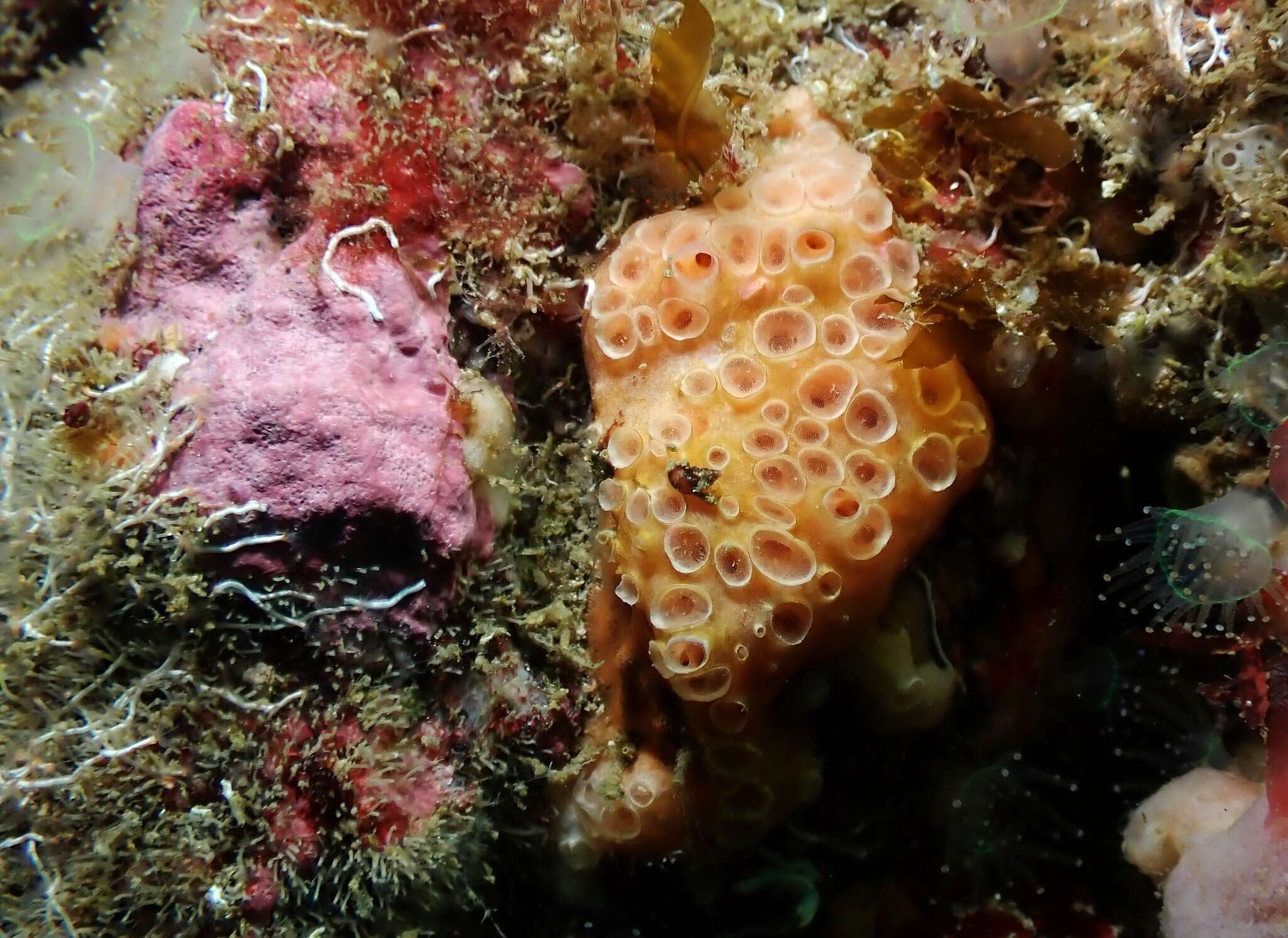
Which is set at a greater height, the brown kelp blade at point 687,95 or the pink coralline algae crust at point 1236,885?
the brown kelp blade at point 687,95

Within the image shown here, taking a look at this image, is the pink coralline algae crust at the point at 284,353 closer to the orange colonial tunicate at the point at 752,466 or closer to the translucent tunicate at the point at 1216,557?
the orange colonial tunicate at the point at 752,466

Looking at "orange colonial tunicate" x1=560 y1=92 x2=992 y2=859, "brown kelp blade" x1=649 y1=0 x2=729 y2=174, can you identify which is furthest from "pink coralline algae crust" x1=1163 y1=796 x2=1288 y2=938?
"brown kelp blade" x1=649 y1=0 x2=729 y2=174

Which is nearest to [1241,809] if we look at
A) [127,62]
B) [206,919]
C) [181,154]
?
[206,919]

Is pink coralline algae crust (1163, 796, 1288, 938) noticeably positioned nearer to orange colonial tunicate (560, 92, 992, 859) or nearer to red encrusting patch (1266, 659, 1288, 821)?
red encrusting patch (1266, 659, 1288, 821)

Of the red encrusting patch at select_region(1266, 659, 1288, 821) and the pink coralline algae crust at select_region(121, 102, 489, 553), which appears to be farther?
the red encrusting patch at select_region(1266, 659, 1288, 821)

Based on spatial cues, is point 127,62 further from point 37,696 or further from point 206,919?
point 206,919

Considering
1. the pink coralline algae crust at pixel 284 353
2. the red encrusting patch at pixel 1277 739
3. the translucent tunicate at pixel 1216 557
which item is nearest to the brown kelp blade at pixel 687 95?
the pink coralline algae crust at pixel 284 353

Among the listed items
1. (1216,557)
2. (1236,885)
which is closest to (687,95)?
(1216,557)
